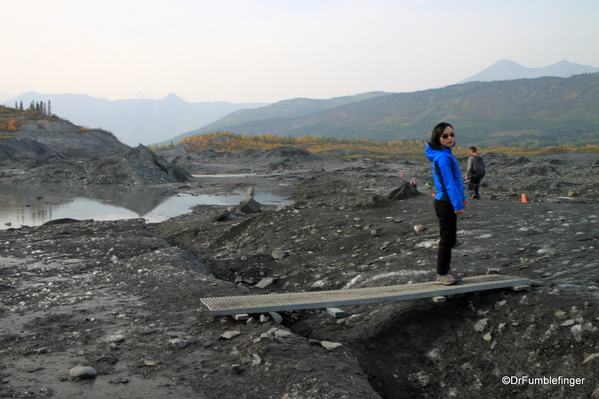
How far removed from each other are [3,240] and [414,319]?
7700 mm

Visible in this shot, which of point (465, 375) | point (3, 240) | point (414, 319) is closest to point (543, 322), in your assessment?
point (465, 375)

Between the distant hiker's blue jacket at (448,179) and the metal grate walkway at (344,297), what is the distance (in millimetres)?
770

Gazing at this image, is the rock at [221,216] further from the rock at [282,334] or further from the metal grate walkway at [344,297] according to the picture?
the rock at [282,334]

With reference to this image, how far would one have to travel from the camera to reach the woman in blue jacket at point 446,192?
4.47 m

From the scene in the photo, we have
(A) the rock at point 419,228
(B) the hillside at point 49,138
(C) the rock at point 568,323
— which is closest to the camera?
(C) the rock at point 568,323

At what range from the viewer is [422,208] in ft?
29.6

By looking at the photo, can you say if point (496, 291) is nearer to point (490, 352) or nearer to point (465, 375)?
point (490, 352)

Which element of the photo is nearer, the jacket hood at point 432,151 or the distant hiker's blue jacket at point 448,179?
the distant hiker's blue jacket at point 448,179

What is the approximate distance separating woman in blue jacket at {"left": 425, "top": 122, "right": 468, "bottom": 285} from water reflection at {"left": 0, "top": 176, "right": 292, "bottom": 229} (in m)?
9.65

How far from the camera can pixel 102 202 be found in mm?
17062

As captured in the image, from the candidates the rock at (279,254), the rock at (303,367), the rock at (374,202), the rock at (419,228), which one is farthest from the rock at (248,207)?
the rock at (303,367)

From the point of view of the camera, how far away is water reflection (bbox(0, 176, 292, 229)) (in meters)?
13.4

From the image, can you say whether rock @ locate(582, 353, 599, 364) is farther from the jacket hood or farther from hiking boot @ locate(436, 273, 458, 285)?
the jacket hood

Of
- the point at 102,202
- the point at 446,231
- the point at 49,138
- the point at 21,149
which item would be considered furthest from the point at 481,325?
the point at 49,138
